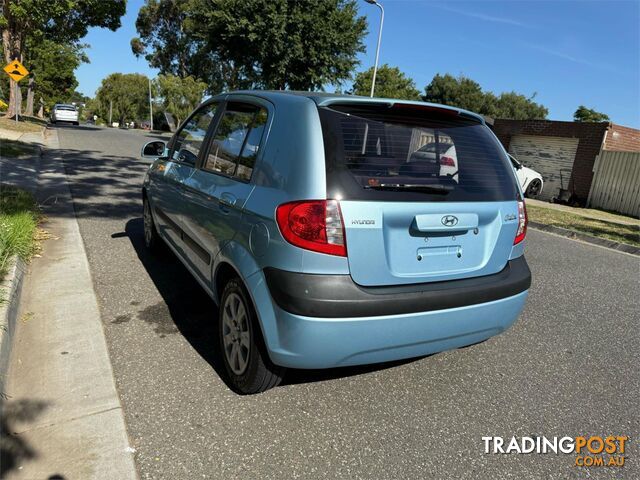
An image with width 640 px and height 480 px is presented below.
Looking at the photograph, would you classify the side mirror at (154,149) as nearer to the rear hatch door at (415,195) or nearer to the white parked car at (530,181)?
the rear hatch door at (415,195)

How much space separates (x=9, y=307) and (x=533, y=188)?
1659 cm

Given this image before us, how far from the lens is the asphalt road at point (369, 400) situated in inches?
90.6

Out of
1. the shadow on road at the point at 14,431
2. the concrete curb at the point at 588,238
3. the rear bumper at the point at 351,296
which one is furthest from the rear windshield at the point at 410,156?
the concrete curb at the point at 588,238

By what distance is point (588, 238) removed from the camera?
9281mm

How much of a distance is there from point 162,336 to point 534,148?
58.9 feet

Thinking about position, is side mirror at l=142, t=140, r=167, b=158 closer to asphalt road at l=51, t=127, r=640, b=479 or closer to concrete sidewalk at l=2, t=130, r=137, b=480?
asphalt road at l=51, t=127, r=640, b=479

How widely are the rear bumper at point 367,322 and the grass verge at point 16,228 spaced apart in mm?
2592

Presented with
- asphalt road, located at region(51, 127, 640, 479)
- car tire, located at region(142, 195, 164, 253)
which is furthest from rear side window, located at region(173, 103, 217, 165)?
asphalt road, located at region(51, 127, 640, 479)

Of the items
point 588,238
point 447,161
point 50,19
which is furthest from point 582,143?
point 50,19

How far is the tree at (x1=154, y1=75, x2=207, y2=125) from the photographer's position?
1503 inches

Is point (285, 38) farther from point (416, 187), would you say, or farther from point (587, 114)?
point (587, 114)

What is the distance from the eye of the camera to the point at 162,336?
340 centimetres

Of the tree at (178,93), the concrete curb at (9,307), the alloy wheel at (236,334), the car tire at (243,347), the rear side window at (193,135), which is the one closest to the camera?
the car tire at (243,347)

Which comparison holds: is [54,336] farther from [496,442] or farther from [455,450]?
[496,442]
